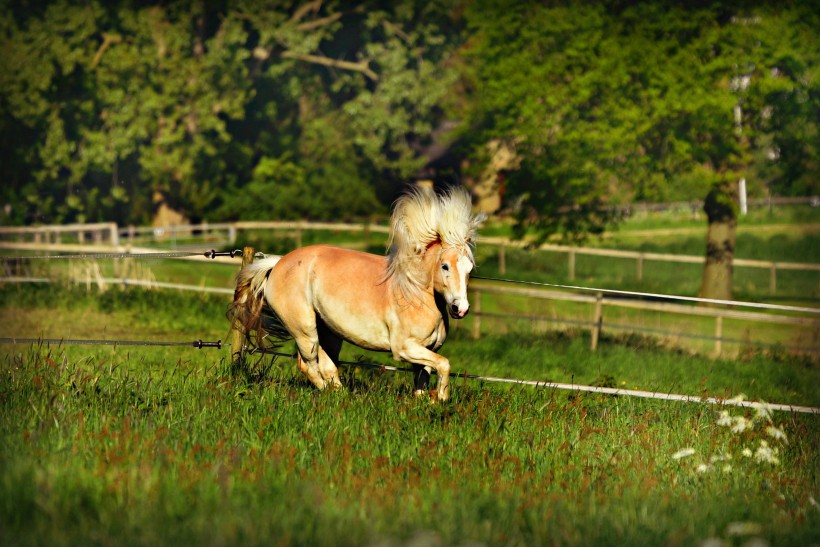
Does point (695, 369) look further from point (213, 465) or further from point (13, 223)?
point (13, 223)

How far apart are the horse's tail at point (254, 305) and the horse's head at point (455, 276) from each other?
6.72ft

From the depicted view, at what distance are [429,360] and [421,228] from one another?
3.48 ft

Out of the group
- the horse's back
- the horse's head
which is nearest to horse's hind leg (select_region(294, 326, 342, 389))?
the horse's back

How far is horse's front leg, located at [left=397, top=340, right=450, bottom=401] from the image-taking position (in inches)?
353

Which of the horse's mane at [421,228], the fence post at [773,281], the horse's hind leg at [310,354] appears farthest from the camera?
the fence post at [773,281]

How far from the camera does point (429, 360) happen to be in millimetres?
9008

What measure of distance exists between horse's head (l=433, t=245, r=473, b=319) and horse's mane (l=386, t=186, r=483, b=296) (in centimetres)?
12

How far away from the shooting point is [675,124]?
23.2 m

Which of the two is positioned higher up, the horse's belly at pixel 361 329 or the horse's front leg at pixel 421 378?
the horse's belly at pixel 361 329

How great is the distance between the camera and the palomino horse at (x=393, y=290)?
8.87m

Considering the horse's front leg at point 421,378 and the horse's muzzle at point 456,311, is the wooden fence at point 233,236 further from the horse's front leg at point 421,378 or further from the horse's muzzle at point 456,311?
the horse's muzzle at point 456,311

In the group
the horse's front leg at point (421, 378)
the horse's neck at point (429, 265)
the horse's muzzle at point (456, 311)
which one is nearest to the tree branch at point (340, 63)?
the horse's front leg at point (421, 378)

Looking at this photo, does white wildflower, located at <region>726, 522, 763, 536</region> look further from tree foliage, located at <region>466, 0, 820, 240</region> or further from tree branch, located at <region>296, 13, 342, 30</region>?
tree branch, located at <region>296, 13, 342, 30</region>

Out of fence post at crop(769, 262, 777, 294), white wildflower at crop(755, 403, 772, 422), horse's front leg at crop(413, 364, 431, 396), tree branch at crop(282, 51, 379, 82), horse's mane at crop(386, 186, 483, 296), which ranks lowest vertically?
fence post at crop(769, 262, 777, 294)
